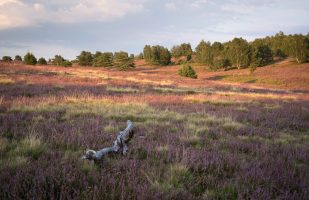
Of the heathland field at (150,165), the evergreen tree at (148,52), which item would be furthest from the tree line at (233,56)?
the heathland field at (150,165)

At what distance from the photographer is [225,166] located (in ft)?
15.3

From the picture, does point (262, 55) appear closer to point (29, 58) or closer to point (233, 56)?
point (233, 56)

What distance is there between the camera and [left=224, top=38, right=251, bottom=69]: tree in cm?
6744

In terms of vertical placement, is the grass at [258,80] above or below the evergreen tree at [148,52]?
below

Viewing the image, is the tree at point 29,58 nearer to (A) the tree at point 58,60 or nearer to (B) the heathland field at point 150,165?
(A) the tree at point 58,60

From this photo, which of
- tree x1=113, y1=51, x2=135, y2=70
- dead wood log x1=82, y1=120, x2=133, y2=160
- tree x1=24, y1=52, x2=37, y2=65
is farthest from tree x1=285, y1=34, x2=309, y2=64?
dead wood log x1=82, y1=120, x2=133, y2=160

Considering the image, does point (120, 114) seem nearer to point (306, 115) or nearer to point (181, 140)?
point (181, 140)

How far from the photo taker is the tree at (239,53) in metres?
67.4

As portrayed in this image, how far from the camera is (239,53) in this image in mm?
68125

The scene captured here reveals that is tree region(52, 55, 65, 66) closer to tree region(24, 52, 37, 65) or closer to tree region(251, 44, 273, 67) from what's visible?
tree region(24, 52, 37, 65)

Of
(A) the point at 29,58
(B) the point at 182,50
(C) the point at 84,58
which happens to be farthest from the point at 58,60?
(B) the point at 182,50

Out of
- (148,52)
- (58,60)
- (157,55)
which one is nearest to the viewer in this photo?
(58,60)

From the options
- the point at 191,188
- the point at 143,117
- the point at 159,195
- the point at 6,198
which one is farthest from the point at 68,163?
the point at 143,117

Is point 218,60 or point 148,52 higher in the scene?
point 148,52
